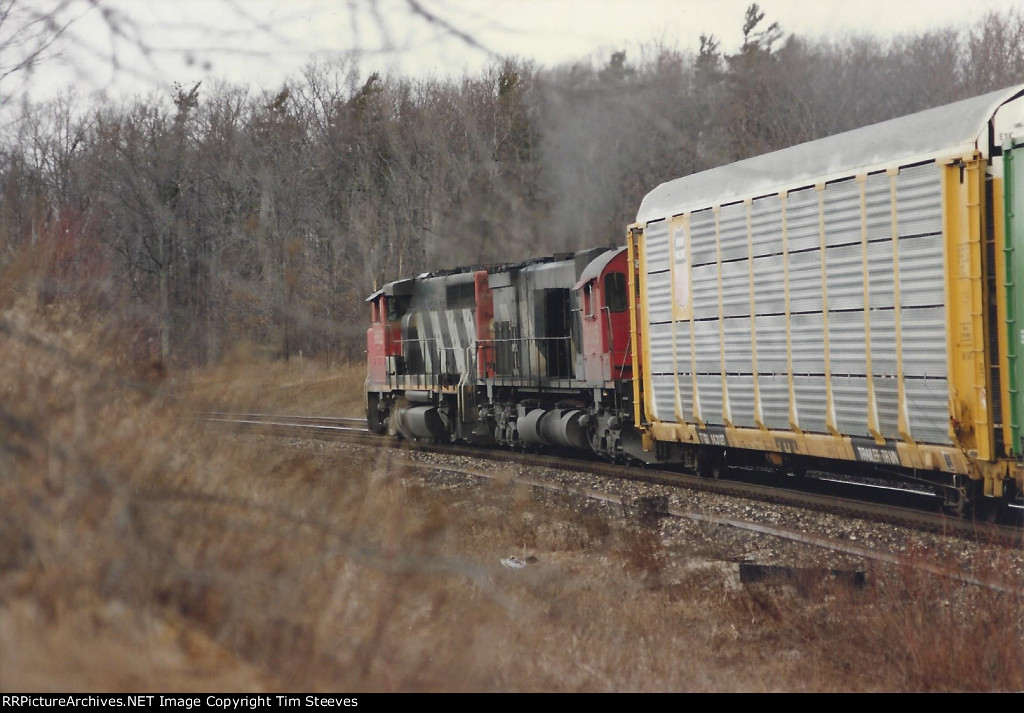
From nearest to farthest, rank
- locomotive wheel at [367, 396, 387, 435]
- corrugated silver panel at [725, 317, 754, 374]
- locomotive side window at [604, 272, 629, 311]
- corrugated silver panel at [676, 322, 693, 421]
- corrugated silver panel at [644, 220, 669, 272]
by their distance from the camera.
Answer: corrugated silver panel at [725, 317, 754, 374], corrugated silver panel at [676, 322, 693, 421], corrugated silver panel at [644, 220, 669, 272], locomotive side window at [604, 272, 629, 311], locomotive wheel at [367, 396, 387, 435]

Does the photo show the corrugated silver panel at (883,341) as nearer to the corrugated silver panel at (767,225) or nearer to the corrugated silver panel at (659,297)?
the corrugated silver panel at (767,225)

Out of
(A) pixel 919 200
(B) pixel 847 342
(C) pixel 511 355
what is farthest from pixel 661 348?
(C) pixel 511 355

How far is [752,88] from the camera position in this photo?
41.8ft

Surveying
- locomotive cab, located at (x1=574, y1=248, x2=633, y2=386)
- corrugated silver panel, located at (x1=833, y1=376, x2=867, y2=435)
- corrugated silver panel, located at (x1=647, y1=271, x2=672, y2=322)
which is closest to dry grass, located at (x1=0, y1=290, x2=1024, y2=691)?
corrugated silver panel, located at (x1=833, y1=376, x2=867, y2=435)

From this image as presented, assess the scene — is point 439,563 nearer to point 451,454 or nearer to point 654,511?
point 654,511

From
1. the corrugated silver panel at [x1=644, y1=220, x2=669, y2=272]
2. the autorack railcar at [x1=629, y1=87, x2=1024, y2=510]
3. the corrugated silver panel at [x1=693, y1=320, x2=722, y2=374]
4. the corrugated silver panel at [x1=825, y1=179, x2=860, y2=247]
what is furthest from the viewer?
the corrugated silver panel at [x1=644, y1=220, x2=669, y2=272]

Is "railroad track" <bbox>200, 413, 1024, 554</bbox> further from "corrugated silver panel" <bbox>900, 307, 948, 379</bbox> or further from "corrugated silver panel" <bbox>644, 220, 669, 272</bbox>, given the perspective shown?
"corrugated silver panel" <bbox>644, 220, 669, 272</bbox>

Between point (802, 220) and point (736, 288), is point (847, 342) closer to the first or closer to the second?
point (802, 220)

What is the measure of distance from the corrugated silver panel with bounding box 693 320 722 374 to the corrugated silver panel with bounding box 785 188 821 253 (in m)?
1.57

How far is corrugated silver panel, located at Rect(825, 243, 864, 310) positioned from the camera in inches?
374

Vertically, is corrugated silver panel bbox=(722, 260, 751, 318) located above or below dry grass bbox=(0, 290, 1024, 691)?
above

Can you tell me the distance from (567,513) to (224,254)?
6221 millimetres

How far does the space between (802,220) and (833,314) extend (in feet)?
3.46

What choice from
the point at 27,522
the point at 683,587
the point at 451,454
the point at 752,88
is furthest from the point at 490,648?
the point at 451,454
